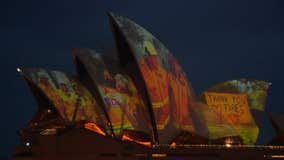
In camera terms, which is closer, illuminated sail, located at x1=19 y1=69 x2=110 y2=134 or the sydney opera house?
the sydney opera house

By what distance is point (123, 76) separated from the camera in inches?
1736

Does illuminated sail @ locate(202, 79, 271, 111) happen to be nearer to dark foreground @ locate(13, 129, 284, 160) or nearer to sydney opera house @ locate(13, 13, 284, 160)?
sydney opera house @ locate(13, 13, 284, 160)

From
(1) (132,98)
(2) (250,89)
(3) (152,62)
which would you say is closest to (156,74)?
(3) (152,62)

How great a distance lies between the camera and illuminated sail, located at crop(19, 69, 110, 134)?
1718 inches

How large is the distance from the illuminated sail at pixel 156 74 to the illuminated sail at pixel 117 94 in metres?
1.16

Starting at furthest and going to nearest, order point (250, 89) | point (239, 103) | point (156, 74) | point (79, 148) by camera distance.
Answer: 1. point (250, 89)
2. point (239, 103)
3. point (156, 74)
4. point (79, 148)

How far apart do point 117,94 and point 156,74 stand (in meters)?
3.75

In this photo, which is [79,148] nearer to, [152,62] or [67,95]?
[152,62]

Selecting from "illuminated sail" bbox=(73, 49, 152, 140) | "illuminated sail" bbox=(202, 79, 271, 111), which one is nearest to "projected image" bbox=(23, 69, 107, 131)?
"illuminated sail" bbox=(73, 49, 152, 140)

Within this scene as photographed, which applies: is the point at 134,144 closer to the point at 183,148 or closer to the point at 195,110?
the point at 183,148

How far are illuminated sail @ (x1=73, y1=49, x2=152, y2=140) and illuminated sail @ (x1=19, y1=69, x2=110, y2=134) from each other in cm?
142

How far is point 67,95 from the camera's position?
44.7m

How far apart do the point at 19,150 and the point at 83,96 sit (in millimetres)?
13073

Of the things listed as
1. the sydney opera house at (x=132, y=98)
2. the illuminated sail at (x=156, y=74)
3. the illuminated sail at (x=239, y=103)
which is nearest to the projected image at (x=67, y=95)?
the sydney opera house at (x=132, y=98)
